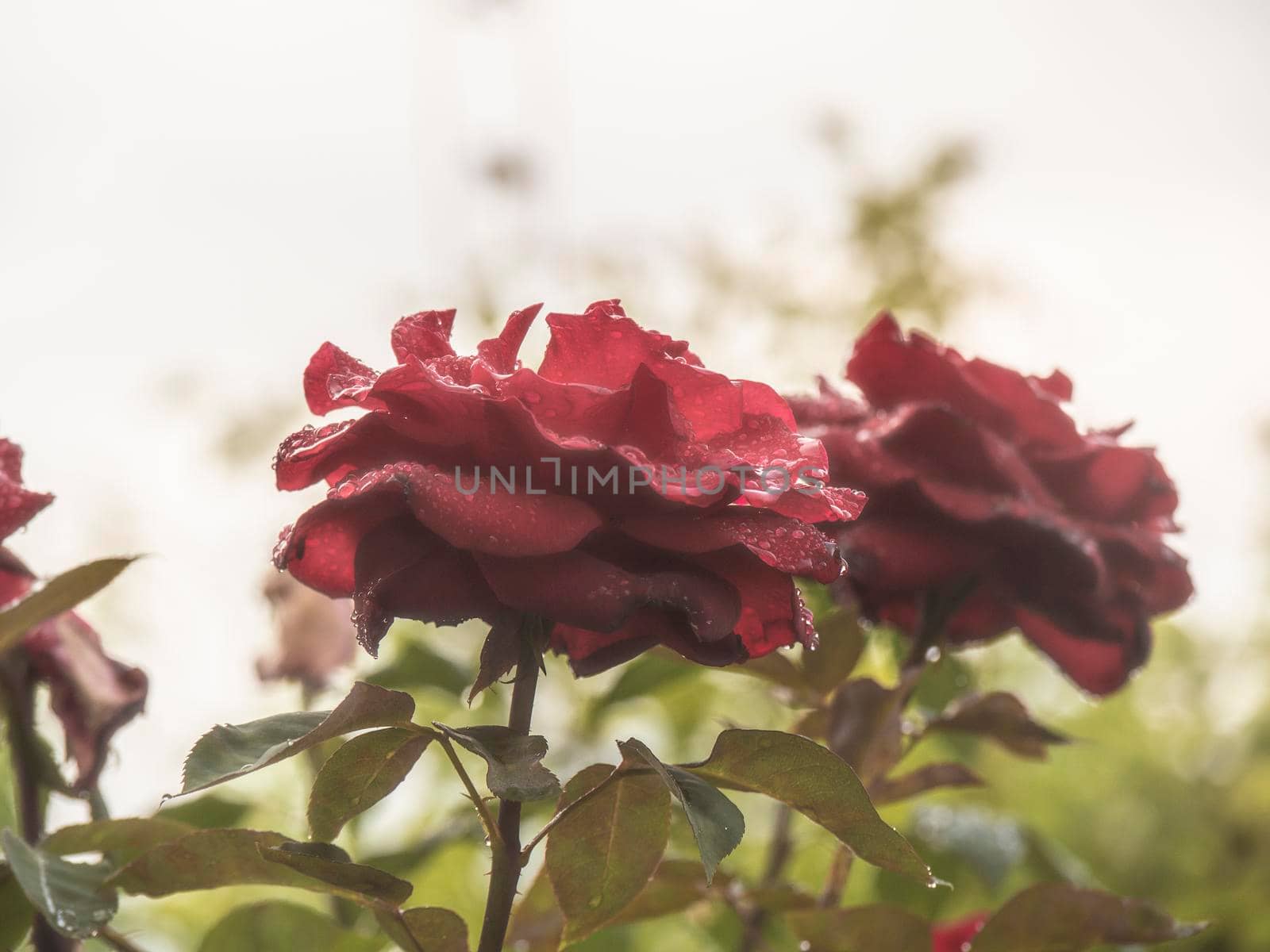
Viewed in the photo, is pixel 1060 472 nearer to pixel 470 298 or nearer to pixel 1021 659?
pixel 1021 659

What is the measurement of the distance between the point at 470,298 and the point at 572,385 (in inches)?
47.0

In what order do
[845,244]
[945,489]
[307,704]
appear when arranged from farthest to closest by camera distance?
[845,244] < [307,704] < [945,489]

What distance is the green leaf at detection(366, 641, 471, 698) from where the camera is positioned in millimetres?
556

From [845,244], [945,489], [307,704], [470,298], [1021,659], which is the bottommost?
[307,704]

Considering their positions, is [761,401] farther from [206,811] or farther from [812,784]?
[206,811]

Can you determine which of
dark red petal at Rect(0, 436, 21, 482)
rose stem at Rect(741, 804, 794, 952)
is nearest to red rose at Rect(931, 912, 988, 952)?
rose stem at Rect(741, 804, 794, 952)

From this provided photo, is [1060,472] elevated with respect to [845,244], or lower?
lower

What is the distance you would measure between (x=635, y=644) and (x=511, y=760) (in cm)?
5

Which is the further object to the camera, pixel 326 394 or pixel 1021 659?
pixel 1021 659

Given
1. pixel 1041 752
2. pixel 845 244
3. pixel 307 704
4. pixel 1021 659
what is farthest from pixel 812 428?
pixel 845 244

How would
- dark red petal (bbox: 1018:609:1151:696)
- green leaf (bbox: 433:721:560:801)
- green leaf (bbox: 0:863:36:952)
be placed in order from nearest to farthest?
green leaf (bbox: 433:721:560:801) → green leaf (bbox: 0:863:36:952) → dark red petal (bbox: 1018:609:1151:696)

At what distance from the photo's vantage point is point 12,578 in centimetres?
40

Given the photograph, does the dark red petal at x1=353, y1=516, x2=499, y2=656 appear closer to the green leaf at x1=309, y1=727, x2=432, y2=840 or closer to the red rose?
the green leaf at x1=309, y1=727, x2=432, y2=840

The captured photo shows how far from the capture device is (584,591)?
268 millimetres
